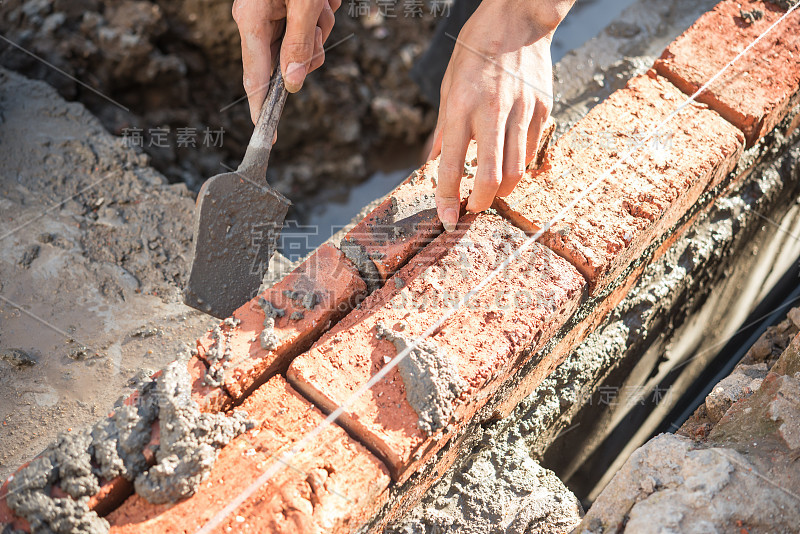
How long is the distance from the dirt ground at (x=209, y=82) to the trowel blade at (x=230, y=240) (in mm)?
1532

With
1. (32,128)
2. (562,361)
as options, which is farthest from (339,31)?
(562,361)

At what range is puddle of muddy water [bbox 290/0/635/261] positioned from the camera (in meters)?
3.82

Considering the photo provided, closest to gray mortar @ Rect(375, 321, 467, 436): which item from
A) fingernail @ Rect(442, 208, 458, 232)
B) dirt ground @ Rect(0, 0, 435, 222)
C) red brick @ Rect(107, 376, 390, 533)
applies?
red brick @ Rect(107, 376, 390, 533)

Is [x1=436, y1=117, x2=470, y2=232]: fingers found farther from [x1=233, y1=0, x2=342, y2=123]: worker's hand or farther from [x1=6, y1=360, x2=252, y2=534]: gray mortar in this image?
[x1=6, y1=360, x2=252, y2=534]: gray mortar

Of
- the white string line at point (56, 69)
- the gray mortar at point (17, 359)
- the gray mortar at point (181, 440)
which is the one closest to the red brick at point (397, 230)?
the gray mortar at point (181, 440)

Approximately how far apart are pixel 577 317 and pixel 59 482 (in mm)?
1605

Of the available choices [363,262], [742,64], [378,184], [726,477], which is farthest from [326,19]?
[378,184]

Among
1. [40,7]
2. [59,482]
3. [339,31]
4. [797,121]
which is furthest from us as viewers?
[339,31]

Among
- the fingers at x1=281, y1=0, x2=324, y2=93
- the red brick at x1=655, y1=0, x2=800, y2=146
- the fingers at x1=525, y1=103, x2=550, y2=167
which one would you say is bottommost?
the fingers at x1=281, y1=0, x2=324, y2=93

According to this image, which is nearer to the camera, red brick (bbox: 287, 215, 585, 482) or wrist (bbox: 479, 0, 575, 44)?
red brick (bbox: 287, 215, 585, 482)

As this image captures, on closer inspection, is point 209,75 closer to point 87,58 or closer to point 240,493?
point 87,58

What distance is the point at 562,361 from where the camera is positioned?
2.33 m

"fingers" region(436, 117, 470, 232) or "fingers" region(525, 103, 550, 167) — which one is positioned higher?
"fingers" region(525, 103, 550, 167)

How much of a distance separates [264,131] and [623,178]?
123cm
